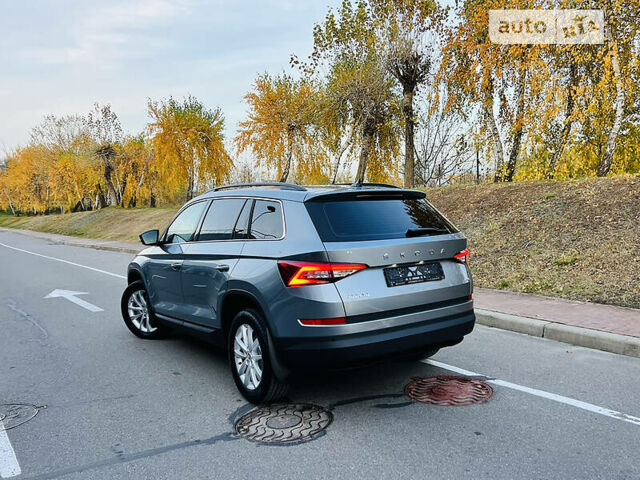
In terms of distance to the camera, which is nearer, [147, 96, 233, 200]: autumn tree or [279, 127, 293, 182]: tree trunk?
[279, 127, 293, 182]: tree trunk

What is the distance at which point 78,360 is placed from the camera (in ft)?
18.3

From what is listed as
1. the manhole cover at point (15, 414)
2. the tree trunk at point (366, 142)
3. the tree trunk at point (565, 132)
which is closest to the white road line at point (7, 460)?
the manhole cover at point (15, 414)

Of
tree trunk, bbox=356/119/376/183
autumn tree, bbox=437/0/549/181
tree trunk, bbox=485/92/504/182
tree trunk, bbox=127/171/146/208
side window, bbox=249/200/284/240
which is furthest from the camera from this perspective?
tree trunk, bbox=127/171/146/208

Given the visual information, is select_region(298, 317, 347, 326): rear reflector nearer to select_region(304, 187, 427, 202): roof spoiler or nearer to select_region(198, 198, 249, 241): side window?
select_region(304, 187, 427, 202): roof spoiler

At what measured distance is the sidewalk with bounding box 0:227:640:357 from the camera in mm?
5621

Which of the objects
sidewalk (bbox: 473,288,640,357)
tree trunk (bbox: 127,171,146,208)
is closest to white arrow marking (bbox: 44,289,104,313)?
sidewalk (bbox: 473,288,640,357)

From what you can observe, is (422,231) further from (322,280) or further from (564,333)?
(564,333)

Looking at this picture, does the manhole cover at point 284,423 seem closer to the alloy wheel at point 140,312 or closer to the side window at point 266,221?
the side window at point 266,221

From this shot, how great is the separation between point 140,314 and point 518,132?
14292mm

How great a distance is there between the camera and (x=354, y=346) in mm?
3713

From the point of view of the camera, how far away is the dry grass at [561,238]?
8047 millimetres

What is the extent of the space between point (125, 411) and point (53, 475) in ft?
3.25

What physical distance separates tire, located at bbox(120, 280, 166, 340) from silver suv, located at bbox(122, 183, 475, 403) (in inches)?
59.0

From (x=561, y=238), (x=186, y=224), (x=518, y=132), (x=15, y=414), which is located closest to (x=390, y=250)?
(x=186, y=224)
